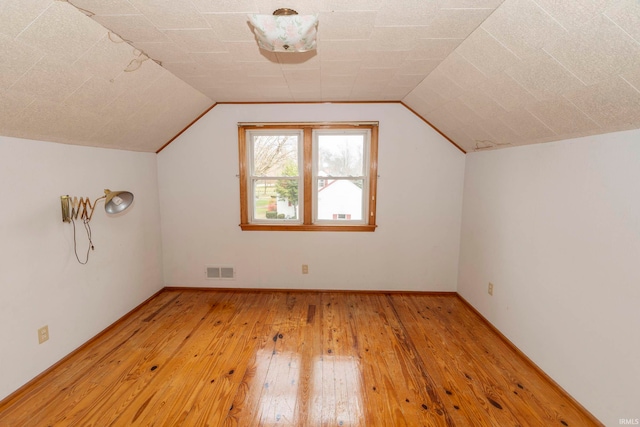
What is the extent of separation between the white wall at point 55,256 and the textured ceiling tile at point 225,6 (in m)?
1.59

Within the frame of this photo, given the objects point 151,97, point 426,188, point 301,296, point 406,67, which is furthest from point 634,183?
point 151,97

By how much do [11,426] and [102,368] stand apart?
1.82ft

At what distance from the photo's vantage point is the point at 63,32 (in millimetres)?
1536

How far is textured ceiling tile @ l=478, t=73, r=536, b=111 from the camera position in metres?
1.88

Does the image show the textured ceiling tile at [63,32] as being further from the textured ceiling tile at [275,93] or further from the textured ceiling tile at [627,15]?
the textured ceiling tile at [627,15]

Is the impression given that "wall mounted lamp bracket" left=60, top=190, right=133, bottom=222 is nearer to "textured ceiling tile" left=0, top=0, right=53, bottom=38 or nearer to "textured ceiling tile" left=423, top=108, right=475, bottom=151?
"textured ceiling tile" left=0, top=0, right=53, bottom=38

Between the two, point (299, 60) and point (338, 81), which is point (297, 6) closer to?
point (299, 60)

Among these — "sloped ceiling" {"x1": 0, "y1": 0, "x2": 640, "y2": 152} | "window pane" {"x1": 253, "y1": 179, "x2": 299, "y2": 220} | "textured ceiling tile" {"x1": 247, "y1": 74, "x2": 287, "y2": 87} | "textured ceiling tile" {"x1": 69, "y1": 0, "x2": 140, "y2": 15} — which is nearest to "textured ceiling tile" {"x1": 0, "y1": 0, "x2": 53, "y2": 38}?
"sloped ceiling" {"x1": 0, "y1": 0, "x2": 640, "y2": 152}

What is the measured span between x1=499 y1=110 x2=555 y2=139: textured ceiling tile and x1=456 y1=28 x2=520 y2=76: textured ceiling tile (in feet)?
1.38

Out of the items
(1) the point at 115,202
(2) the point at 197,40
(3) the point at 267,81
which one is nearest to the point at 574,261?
(3) the point at 267,81

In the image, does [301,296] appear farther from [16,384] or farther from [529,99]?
[529,99]

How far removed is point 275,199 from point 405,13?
2.55 m

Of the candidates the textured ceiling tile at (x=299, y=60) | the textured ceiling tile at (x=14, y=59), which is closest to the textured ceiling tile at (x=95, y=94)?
the textured ceiling tile at (x=14, y=59)

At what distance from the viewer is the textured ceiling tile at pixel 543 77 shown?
1.55 meters
